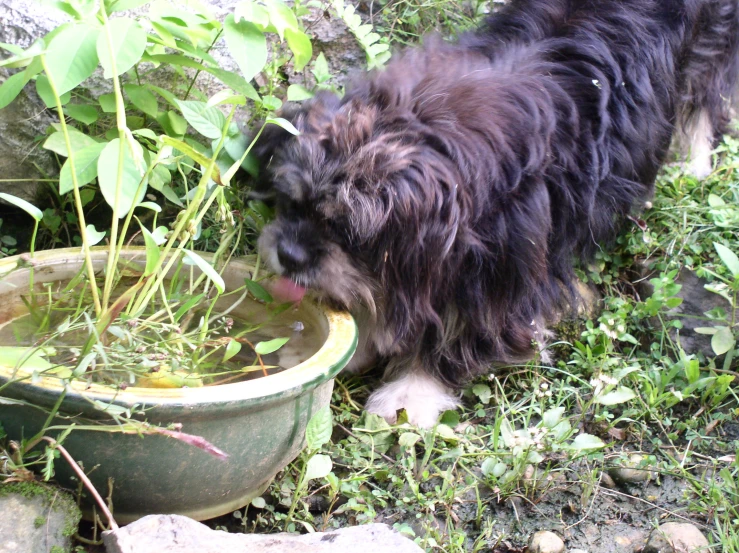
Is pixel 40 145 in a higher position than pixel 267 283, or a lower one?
higher

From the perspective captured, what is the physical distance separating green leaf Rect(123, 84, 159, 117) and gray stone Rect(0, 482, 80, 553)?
1146 millimetres

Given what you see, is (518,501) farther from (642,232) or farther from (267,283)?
(642,232)

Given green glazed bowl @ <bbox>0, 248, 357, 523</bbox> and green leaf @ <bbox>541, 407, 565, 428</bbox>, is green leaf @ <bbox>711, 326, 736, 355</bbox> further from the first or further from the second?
green glazed bowl @ <bbox>0, 248, 357, 523</bbox>

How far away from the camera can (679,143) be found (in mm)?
3273

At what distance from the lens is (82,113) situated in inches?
91.1

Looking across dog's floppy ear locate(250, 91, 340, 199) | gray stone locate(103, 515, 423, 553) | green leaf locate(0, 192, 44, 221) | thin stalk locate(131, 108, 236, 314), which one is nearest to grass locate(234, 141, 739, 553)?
gray stone locate(103, 515, 423, 553)

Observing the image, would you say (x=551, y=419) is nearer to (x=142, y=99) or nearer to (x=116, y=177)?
(x=116, y=177)

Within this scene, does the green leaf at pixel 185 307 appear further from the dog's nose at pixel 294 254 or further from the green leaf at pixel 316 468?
the green leaf at pixel 316 468

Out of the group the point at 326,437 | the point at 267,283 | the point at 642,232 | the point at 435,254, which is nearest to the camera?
the point at 326,437

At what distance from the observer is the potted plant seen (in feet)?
5.08

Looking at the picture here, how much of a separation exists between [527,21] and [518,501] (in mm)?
1675

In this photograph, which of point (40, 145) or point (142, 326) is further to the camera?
point (40, 145)

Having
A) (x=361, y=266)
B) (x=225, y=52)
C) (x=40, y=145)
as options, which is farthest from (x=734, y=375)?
(x=40, y=145)

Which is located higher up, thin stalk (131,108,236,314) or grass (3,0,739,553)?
thin stalk (131,108,236,314)
